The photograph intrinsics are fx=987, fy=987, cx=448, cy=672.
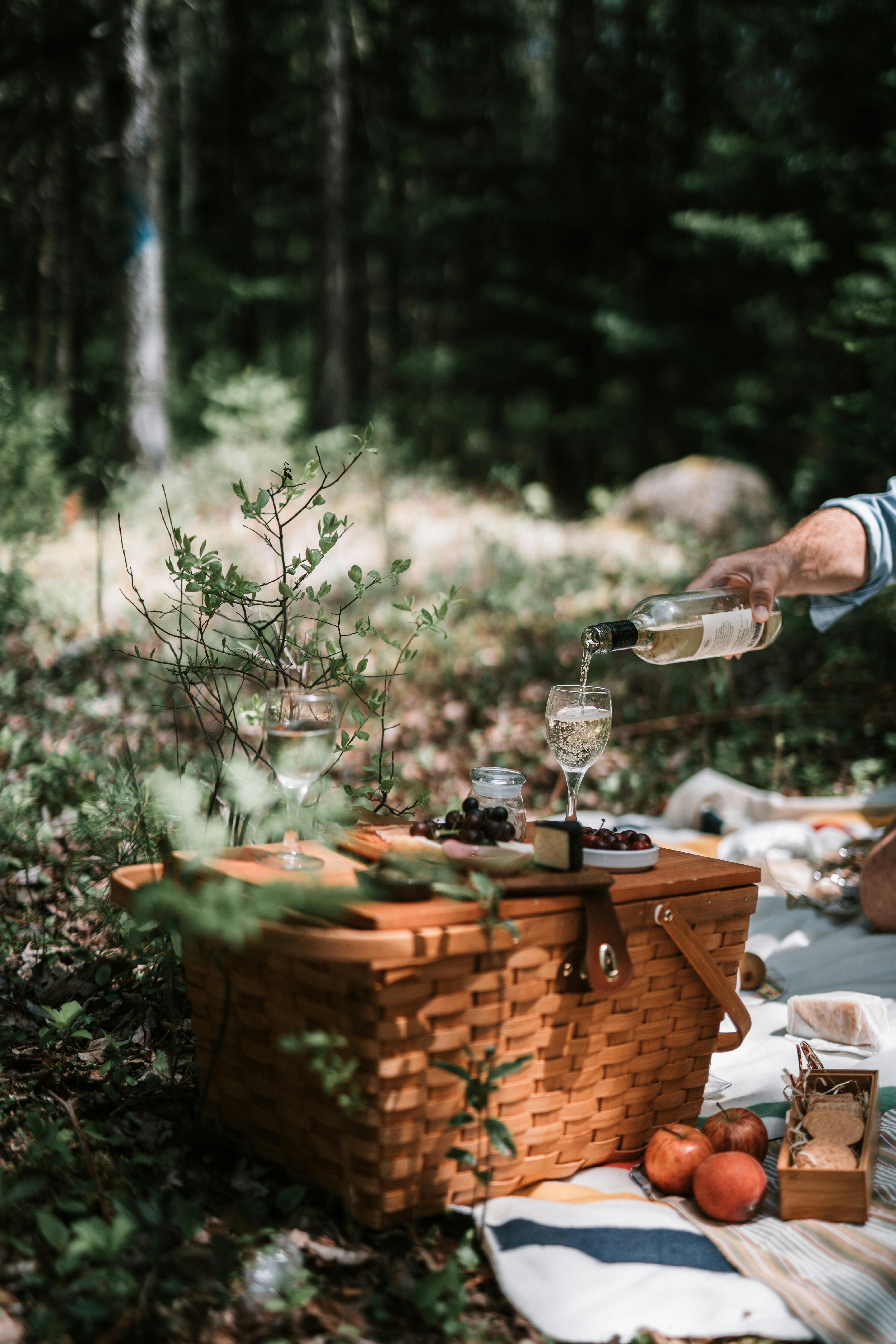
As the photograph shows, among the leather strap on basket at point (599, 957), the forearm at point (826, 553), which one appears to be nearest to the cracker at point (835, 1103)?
the leather strap on basket at point (599, 957)

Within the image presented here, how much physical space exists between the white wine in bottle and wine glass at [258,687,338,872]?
0.82 m

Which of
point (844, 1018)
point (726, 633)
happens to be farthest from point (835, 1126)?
point (726, 633)

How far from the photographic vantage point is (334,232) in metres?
10.8

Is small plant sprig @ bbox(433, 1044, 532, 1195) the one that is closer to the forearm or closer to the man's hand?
the man's hand

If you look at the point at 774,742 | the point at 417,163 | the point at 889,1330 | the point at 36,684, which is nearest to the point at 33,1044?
the point at 889,1330

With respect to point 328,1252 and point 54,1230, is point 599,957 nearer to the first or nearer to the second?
point 328,1252

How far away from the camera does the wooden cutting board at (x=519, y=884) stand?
56.6 inches

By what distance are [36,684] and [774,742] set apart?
344cm

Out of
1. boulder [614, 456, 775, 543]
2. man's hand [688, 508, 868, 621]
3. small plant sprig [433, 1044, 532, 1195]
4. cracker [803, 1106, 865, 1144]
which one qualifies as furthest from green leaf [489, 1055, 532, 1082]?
boulder [614, 456, 775, 543]

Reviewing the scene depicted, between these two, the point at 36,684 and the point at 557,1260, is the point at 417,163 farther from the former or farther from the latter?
the point at 557,1260

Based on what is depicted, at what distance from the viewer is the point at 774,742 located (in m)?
4.69

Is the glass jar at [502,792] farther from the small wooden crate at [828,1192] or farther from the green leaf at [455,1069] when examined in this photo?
the small wooden crate at [828,1192]

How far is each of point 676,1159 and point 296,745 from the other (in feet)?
3.19

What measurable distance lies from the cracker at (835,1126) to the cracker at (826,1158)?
1.8 inches
